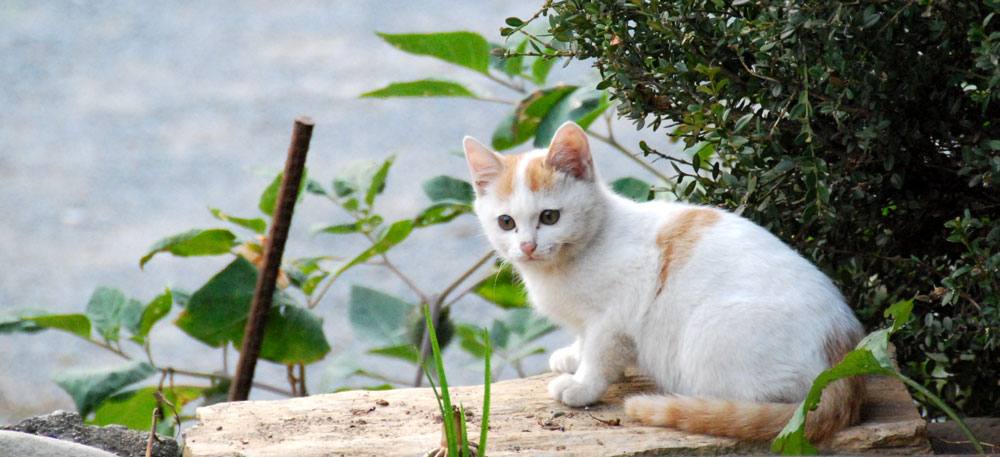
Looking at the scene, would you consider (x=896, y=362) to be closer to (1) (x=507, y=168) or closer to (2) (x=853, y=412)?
(2) (x=853, y=412)

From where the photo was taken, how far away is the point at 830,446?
184cm

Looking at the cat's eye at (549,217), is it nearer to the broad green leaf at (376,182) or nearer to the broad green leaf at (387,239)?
the broad green leaf at (387,239)

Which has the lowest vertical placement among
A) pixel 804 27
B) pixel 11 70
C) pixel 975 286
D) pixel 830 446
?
pixel 830 446

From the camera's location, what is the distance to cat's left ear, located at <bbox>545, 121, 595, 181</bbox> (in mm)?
2119

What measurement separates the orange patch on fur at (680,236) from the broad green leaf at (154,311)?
144cm

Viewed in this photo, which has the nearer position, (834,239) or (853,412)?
(853,412)

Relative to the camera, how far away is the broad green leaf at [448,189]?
2895mm

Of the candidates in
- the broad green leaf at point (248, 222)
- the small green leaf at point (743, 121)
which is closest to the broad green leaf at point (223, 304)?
the broad green leaf at point (248, 222)

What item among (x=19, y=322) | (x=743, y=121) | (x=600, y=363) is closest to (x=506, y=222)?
(x=600, y=363)

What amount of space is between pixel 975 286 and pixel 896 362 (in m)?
0.38

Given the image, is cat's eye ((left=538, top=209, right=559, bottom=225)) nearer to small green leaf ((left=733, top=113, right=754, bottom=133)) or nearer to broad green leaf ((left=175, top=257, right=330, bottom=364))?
small green leaf ((left=733, top=113, right=754, bottom=133))

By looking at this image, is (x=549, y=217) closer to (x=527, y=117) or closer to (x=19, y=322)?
(x=527, y=117)

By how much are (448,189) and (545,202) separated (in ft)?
2.76

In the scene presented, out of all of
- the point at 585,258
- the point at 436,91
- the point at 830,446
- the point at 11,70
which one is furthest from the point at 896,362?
the point at 11,70
